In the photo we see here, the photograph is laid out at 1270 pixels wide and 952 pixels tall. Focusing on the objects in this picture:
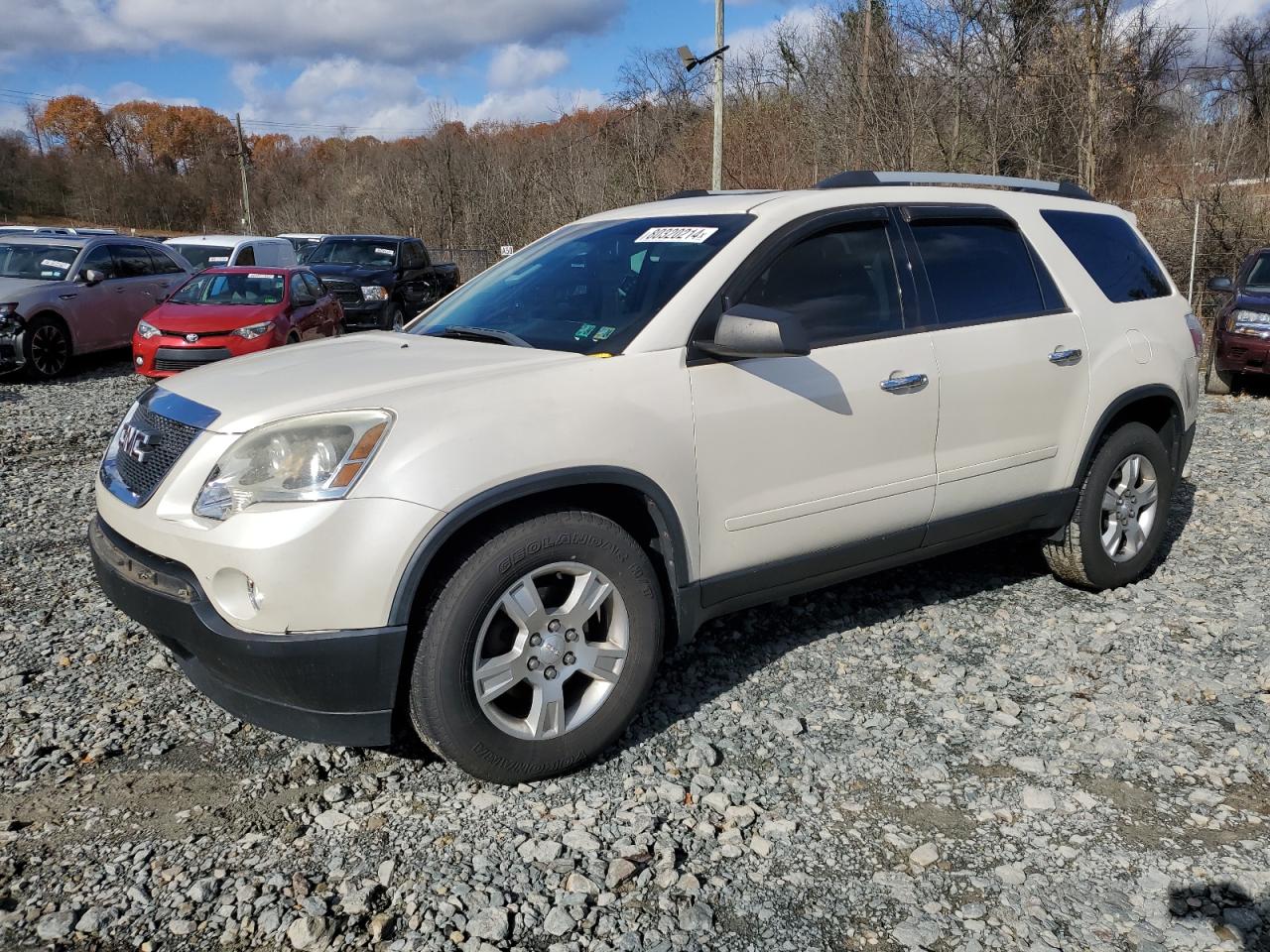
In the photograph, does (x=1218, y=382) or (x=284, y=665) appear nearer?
(x=284, y=665)

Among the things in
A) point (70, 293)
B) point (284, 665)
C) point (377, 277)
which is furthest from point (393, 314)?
point (284, 665)

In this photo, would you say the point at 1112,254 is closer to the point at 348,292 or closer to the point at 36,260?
the point at 36,260

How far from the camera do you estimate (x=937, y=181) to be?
4520 millimetres

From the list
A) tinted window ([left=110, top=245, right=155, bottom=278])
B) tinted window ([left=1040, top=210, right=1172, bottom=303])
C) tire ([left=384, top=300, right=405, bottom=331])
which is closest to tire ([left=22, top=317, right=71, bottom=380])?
tinted window ([left=110, top=245, right=155, bottom=278])

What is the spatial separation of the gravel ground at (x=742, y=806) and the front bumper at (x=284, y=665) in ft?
1.11

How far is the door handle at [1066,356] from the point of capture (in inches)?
174

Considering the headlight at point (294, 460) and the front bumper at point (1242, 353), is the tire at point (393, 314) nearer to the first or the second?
the front bumper at point (1242, 353)

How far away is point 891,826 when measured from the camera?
3094 millimetres

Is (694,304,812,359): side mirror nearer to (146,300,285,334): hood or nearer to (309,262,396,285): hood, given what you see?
(146,300,285,334): hood

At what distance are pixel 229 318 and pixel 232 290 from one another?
3.69 feet

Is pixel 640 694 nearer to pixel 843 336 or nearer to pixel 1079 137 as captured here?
pixel 843 336

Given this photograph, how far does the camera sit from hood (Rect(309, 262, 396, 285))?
1716cm

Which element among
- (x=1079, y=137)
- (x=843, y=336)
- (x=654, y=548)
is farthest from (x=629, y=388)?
(x=1079, y=137)

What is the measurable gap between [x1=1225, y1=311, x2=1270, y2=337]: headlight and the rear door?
8.08m
